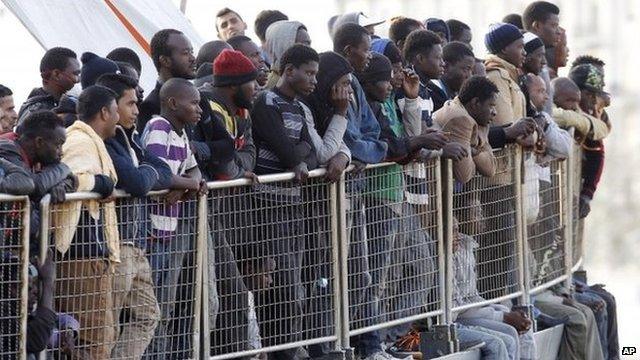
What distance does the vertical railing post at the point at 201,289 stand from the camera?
12672mm

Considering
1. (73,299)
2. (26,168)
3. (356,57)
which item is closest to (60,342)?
(73,299)

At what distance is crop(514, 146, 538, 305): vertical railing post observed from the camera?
16.4 meters

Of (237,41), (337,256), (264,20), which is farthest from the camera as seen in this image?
(264,20)

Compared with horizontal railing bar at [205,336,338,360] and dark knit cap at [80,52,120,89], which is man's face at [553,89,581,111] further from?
dark knit cap at [80,52,120,89]

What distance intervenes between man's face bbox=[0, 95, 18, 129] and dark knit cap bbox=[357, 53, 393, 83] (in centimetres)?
238

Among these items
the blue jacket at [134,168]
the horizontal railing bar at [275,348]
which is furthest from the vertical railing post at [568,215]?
the blue jacket at [134,168]

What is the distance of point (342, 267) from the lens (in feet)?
45.6

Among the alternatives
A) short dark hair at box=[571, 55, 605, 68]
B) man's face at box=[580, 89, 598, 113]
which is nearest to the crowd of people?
man's face at box=[580, 89, 598, 113]

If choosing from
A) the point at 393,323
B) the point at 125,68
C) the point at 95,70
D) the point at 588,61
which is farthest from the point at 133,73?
the point at 588,61

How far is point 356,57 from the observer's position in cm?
1477

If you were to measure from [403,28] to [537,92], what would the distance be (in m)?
1.13

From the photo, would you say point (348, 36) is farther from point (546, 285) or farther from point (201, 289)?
point (546, 285)

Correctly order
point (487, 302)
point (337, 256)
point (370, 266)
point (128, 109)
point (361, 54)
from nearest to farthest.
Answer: point (128, 109)
point (337, 256)
point (370, 266)
point (361, 54)
point (487, 302)

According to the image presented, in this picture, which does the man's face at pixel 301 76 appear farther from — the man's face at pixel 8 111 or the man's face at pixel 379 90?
the man's face at pixel 8 111
